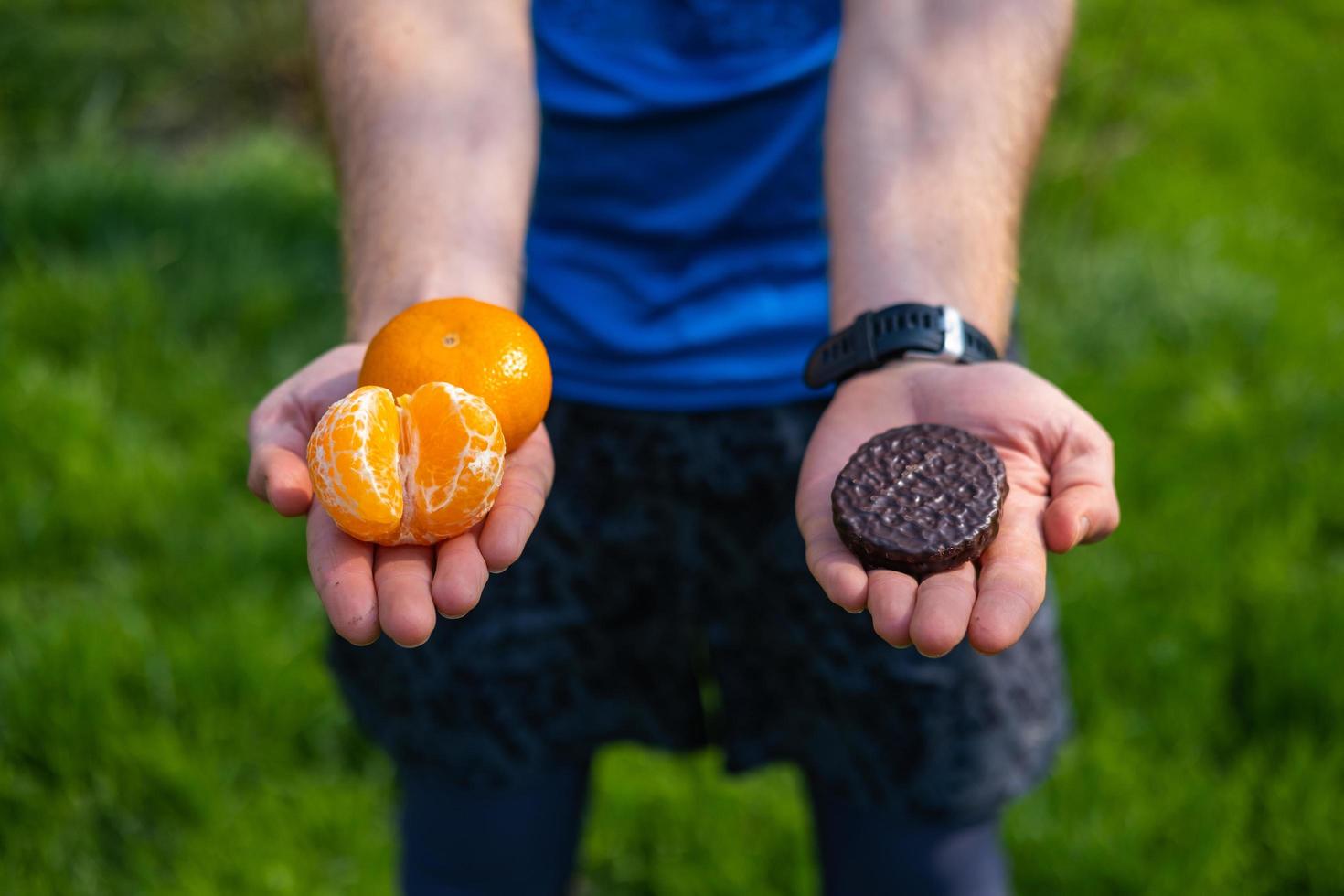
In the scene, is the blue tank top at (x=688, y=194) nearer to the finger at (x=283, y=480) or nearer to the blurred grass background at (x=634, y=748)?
the finger at (x=283, y=480)

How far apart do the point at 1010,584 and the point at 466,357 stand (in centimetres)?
79

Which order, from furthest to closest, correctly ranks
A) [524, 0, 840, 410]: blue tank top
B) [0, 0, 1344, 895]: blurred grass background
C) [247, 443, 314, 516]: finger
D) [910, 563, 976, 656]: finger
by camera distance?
1. [0, 0, 1344, 895]: blurred grass background
2. [524, 0, 840, 410]: blue tank top
3. [247, 443, 314, 516]: finger
4. [910, 563, 976, 656]: finger

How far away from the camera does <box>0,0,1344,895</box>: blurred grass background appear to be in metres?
2.65

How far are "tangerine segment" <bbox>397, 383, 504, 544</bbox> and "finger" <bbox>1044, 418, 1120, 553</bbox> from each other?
2.38 ft

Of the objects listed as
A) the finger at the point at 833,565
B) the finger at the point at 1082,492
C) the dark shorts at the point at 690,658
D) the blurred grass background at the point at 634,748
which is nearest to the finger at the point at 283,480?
the dark shorts at the point at 690,658

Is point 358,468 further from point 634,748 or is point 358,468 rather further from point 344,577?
point 634,748

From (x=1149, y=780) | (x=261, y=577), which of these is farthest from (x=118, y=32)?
(x=1149, y=780)

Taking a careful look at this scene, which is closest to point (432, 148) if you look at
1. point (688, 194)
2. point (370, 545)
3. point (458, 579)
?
point (688, 194)

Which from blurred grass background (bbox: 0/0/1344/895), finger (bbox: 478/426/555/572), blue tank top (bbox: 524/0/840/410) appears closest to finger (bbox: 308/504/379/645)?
finger (bbox: 478/426/555/572)

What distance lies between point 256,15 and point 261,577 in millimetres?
4042

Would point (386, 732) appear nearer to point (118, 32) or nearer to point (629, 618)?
point (629, 618)

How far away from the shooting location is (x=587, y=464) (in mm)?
2119

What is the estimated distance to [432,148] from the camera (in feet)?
6.57

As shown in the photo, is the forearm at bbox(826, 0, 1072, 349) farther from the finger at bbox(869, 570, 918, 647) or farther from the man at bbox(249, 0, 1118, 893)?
the finger at bbox(869, 570, 918, 647)
